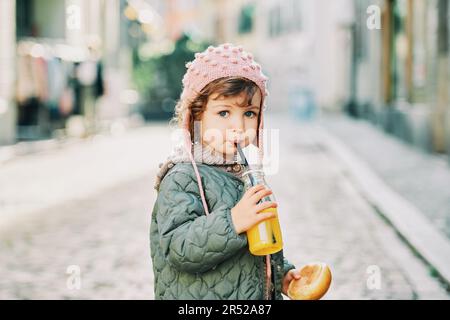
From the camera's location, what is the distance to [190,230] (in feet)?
7.48

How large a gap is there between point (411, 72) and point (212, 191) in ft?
53.0

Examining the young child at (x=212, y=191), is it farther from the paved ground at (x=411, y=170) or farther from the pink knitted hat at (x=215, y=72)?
the paved ground at (x=411, y=170)

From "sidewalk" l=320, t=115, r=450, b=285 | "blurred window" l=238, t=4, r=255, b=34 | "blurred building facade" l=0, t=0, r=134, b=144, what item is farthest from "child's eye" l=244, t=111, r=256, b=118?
"blurred window" l=238, t=4, r=255, b=34

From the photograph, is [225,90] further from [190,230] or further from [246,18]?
[246,18]

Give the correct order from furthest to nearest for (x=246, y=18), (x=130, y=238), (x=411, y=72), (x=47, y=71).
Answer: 1. (x=246, y=18)
2. (x=47, y=71)
3. (x=411, y=72)
4. (x=130, y=238)

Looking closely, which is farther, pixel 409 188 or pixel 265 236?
pixel 409 188

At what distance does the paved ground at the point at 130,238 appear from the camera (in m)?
5.42

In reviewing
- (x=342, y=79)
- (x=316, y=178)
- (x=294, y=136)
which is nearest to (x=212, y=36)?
(x=342, y=79)

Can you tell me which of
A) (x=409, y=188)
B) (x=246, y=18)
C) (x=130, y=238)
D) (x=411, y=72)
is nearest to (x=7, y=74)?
(x=411, y=72)

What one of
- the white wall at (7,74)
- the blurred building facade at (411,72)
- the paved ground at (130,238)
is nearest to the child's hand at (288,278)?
the paved ground at (130,238)

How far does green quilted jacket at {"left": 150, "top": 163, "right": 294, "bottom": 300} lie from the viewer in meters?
2.27

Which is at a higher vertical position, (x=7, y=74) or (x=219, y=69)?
(x=7, y=74)
